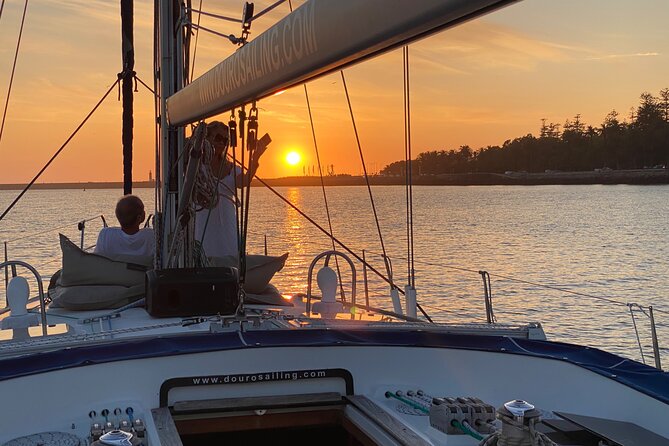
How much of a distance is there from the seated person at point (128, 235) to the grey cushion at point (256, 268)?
21.5 inches

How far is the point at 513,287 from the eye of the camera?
68.9ft

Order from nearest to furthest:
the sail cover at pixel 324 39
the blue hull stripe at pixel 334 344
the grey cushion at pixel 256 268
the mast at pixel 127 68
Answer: the sail cover at pixel 324 39, the blue hull stripe at pixel 334 344, the grey cushion at pixel 256 268, the mast at pixel 127 68

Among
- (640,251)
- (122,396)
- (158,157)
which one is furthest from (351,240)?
(122,396)

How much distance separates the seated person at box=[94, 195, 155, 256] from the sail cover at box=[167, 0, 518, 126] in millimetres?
2328

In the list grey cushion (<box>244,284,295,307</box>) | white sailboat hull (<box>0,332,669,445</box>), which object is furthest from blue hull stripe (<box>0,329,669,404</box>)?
grey cushion (<box>244,284,295,307</box>)

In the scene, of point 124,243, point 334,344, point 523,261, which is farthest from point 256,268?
point 523,261

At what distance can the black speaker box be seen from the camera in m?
4.82

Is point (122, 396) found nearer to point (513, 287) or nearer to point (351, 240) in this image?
point (513, 287)

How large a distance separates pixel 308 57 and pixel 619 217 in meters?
54.8

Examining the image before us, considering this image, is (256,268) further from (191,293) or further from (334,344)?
(334,344)

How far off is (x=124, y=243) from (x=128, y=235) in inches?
2.7

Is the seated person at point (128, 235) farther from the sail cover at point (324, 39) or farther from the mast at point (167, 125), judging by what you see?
the sail cover at point (324, 39)

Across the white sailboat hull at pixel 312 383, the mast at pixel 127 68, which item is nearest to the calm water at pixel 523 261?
the mast at pixel 127 68

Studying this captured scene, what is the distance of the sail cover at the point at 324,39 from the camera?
187cm
